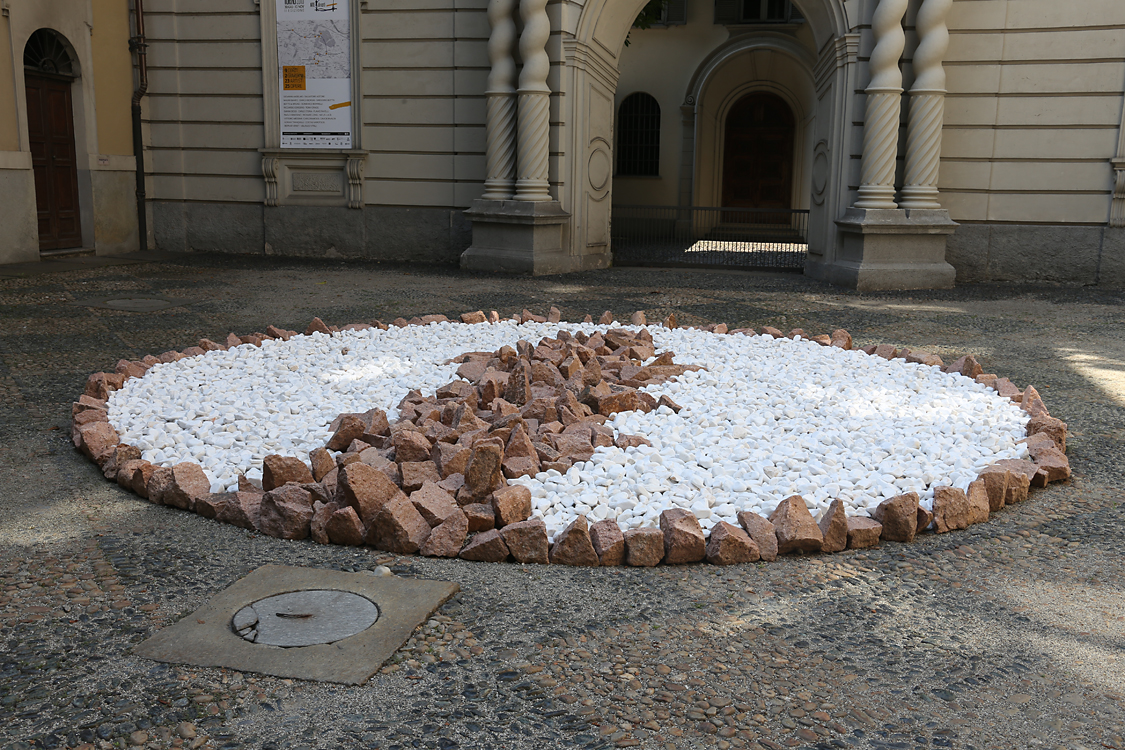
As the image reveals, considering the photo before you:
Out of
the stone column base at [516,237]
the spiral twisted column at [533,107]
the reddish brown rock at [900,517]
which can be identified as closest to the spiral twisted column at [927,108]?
the stone column base at [516,237]

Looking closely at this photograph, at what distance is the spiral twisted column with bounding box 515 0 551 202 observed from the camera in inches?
469

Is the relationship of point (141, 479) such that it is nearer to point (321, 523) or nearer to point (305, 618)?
point (321, 523)

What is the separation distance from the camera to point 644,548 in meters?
2.89

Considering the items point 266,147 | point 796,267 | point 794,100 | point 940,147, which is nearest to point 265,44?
point 266,147

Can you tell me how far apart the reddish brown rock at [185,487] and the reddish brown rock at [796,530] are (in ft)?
6.55

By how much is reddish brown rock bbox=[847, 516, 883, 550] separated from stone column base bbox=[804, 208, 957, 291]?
27.1ft

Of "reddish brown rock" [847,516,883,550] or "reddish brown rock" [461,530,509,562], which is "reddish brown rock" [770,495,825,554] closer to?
"reddish brown rock" [847,516,883,550]

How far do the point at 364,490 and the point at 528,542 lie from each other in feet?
1.88

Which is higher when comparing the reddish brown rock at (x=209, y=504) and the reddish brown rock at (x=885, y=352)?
the reddish brown rock at (x=885, y=352)

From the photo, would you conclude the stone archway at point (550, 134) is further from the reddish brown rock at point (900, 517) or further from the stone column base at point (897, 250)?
the reddish brown rock at point (900, 517)

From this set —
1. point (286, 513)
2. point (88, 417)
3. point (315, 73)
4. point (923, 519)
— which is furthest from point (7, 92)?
point (923, 519)

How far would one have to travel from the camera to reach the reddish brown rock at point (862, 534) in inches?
121

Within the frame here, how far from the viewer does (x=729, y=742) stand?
193 cm

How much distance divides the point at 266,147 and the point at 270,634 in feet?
41.8
